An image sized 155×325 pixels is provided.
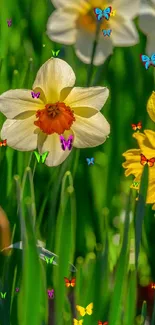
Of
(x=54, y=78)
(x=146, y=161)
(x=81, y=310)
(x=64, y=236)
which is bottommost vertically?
(x=81, y=310)

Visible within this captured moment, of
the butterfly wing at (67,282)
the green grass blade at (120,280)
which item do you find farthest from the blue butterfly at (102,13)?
the butterfly wing at (67,282)

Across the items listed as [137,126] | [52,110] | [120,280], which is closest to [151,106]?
[137,126]

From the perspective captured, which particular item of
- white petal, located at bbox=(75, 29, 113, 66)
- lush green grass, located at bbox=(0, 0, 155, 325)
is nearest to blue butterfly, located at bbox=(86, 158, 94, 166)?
lush green grass, located at bbox=(0, 0, 155, 325)

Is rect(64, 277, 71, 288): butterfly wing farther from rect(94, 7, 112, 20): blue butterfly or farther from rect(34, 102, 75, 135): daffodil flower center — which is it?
rect(94, 7, 112, 20): blue butterfly

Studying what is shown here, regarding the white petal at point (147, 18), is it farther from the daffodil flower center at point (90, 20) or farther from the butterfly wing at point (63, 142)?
the butterfly wing at point (63, 142)

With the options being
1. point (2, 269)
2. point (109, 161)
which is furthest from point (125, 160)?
point (2, 269)

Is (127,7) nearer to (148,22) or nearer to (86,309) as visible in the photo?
(148,22)
